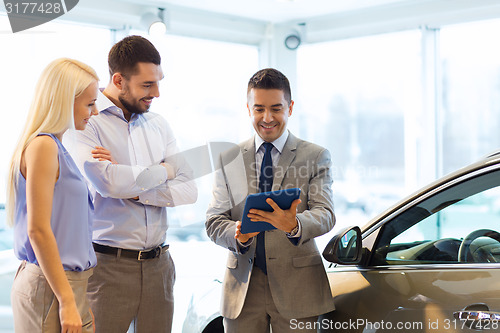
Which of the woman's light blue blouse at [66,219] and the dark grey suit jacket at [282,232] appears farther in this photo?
the dark grey suit jacket at [282,232]

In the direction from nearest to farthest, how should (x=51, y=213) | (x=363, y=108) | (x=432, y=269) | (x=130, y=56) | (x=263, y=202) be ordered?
(x=51, y=213), (x=263, y=202), (x=432, y=269), (x=130, y=56), (x=363, y=108)

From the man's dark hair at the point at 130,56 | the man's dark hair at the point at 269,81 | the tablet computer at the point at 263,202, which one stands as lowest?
the tablet computer at the point at 263,202

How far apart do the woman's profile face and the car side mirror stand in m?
1.00

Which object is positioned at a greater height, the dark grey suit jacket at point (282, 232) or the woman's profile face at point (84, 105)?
the woman's profile face at point (84, 105)

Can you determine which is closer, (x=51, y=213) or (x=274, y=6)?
(x=51, y=213)

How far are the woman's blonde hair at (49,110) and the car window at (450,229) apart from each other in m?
1.22

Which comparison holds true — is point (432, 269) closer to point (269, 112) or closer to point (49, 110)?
point (269, 112)

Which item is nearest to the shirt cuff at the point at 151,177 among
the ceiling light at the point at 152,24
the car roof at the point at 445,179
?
the car roof at the point at 445,179

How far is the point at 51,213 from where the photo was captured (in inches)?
65.0

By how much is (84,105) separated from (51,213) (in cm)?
36

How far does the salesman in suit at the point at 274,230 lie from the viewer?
1.96 metres

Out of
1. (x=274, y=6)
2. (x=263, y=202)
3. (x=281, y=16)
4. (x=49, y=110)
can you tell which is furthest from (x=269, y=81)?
(x=281, y=16)

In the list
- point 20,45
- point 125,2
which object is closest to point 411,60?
point 125,2

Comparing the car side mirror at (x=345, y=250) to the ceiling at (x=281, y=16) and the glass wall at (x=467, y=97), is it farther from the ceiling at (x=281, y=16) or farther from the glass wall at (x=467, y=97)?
the glass wall at (x=467, y=97)
